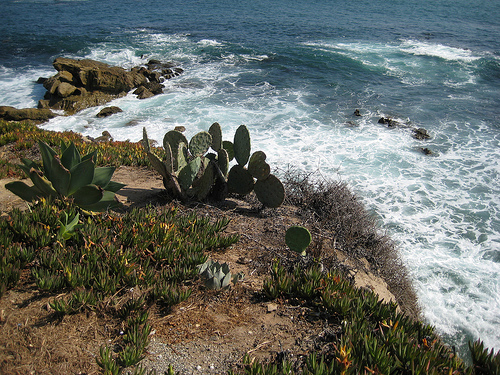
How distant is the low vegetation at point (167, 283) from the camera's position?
2727 millimetres

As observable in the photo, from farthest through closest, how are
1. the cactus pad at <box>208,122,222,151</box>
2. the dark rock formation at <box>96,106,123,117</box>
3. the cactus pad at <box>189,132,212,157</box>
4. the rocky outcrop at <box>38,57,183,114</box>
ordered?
1. the rocky outcrop at <box>38,57,183,114</box>
2. the dark rock formation at <box>96,106,123,117</box>
3. the cactus pad at <box>208,122,222,151</box>
4. the cactus pad at <box>189,132,212,157</box>

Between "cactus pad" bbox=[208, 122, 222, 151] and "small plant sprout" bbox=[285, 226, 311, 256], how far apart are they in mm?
2271

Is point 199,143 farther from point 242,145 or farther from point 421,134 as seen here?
point 421,134

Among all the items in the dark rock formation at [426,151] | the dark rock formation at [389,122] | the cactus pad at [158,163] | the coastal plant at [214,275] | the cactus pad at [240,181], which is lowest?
the dark rock formation at [426,151]

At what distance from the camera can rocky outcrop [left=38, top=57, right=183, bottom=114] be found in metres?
18.7

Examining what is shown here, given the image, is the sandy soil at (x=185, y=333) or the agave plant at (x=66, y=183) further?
the agave plant at (x=66, y=183)

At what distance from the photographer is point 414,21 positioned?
130 feet

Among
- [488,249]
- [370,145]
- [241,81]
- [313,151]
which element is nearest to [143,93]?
[241,81]

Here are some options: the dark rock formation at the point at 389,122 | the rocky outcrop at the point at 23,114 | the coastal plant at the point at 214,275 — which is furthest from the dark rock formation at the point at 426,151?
the rocky outcrop at the point at 23,114

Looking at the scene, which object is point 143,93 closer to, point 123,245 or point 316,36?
point 123,245

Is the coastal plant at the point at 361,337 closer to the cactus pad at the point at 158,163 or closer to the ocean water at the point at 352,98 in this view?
the cactus pad at the point at 158,163

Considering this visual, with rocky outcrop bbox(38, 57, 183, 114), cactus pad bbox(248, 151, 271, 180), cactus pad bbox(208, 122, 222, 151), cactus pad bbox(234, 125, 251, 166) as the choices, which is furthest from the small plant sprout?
rocky outcrop bbox(38, 57, 183, 114)

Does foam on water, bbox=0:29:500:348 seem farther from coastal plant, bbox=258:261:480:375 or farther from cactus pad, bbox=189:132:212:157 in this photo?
cactus pad, bbox=189:132:212:157

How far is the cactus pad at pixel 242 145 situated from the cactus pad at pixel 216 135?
27cm
